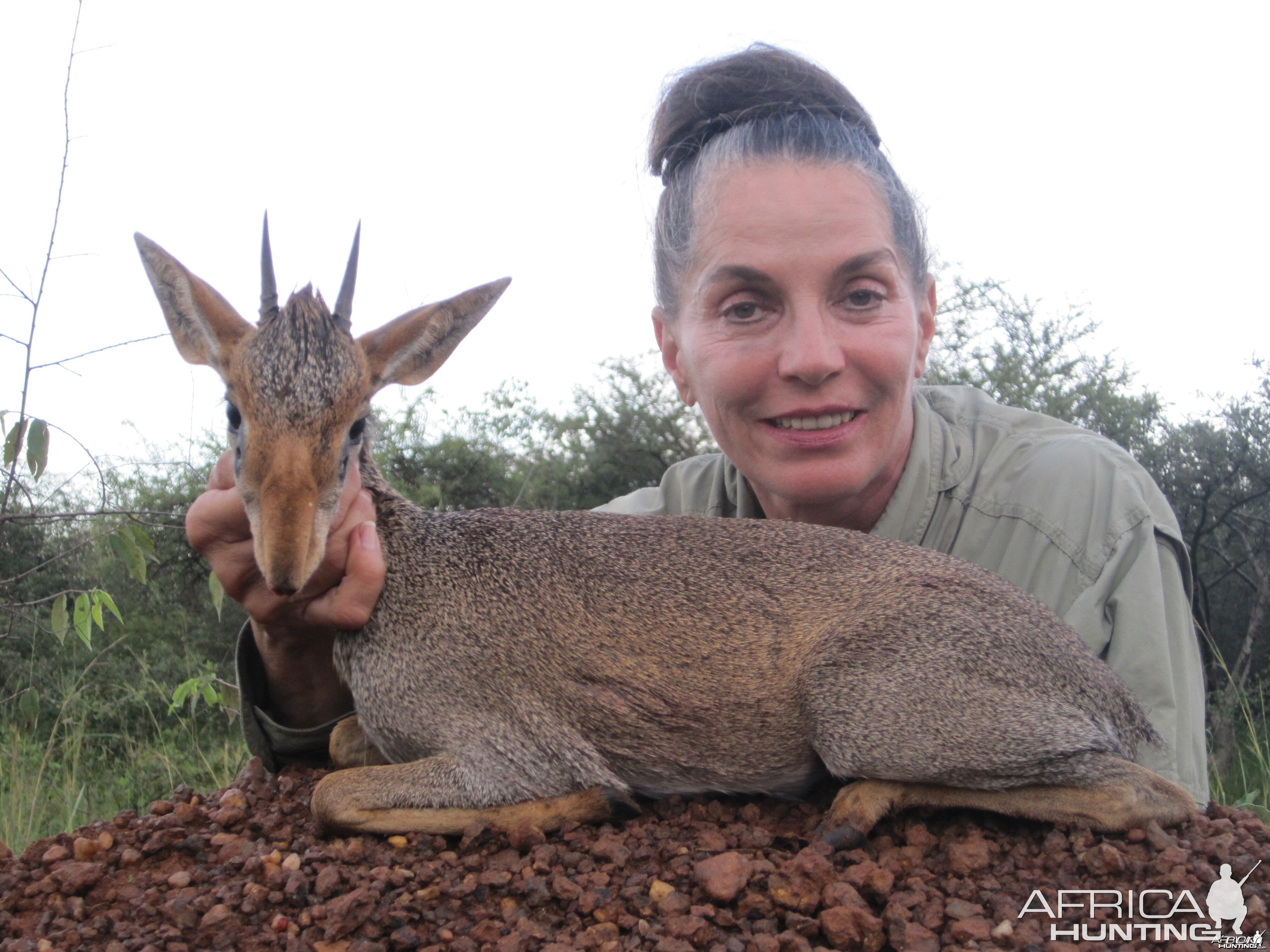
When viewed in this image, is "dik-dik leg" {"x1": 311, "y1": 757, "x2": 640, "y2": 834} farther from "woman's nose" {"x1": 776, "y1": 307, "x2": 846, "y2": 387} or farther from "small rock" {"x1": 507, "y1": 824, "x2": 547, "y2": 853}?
"woman's nose" {"x1": 776, "y1": 307, "x2": 846, "y2": 387}

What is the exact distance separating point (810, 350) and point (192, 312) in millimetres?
2450

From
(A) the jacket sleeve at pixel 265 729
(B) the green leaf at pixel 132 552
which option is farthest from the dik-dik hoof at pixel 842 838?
(B) the green leaf at pixel 132 552

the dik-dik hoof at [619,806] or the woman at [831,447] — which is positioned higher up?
the woman at [831,447]

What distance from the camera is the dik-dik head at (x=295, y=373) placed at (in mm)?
2961

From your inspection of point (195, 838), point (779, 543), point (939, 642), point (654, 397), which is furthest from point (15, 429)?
point (654, 397)

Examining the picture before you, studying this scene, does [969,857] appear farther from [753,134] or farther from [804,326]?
[753,134]

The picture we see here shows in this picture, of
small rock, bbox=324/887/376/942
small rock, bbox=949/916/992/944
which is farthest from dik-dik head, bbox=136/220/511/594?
small rock, bbox=949/916/992/944

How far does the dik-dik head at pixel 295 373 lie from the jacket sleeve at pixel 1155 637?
281 cm

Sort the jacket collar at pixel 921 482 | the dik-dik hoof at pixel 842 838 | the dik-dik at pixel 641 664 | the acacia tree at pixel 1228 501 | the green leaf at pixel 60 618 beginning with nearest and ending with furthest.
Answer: the dik-dik hoof at pixel 842 838, the dik-dik at pixel 641 664, the jacket collar at pixel 921 482, the green leaf at pixel 60 618, the acacia tree at pixel 1228 501

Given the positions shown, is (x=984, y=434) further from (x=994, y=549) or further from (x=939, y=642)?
(x=939, y=642)

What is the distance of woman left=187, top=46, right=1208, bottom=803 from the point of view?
12.8ft

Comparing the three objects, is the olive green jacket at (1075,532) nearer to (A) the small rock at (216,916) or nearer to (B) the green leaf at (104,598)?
(A) the small rock at (216,916)

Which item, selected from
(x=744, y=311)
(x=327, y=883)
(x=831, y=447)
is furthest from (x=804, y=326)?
(x=327, y=883)

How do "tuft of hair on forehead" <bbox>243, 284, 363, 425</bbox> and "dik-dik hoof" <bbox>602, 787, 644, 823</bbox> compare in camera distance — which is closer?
"tuft of hair on forehead" <bbox>243, 284, 363, 425</bbox>
